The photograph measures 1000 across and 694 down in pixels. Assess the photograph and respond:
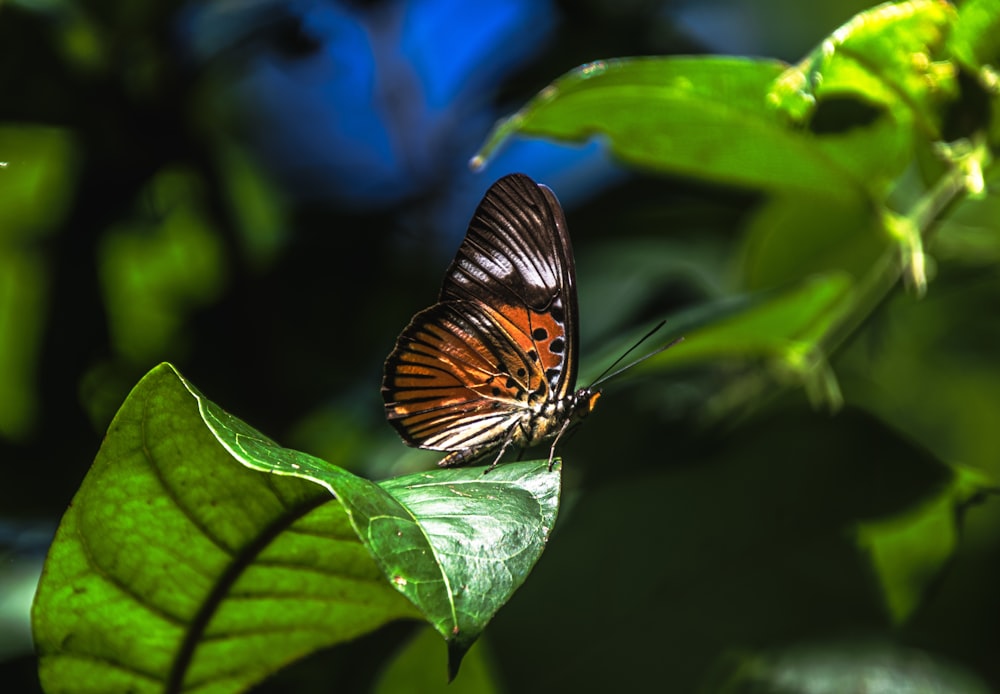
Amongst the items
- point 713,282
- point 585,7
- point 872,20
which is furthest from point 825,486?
point 585,7

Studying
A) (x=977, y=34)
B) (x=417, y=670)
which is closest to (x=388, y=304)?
(x=417, y=670)

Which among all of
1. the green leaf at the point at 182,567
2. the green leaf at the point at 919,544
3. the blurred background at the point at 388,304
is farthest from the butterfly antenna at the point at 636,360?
the green leaf at the point at 182,567

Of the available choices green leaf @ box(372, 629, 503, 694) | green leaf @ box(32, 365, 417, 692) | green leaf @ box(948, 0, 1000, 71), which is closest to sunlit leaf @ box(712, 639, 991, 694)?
green leaf @ box(372, 629, 503, 694)

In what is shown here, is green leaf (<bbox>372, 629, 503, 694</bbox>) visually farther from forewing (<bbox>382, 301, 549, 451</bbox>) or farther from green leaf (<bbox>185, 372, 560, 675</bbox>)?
green leaf (<bbox>185, 372, 560, 675</bbox>)

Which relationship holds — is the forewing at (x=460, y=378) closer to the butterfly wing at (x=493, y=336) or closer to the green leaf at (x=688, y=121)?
the butterfly wing at (x=493, y=336)

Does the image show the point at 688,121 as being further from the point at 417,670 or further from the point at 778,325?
the point at 417,670
